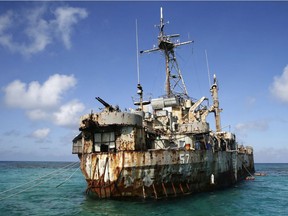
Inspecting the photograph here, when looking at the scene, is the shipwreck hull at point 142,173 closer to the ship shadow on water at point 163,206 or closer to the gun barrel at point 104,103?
the ship shadow on water at point 163,206

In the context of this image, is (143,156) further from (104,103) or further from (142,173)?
(104,103)

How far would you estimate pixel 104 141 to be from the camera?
20.9m

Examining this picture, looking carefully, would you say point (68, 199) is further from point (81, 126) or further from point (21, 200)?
point (81, 126)

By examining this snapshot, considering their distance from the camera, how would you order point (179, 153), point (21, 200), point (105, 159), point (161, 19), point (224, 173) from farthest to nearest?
point (161, 19)
point (224, 173)
point (21, 200)
point (179, 153)
point (105, 159)

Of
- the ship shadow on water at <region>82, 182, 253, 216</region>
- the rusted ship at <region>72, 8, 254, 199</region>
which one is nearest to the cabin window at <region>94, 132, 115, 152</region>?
the rusted ship at <region>72, 8, 254, 199</region>

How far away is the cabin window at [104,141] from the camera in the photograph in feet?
67.7

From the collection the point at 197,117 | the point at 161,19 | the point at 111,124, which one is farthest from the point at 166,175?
the point at 161,19

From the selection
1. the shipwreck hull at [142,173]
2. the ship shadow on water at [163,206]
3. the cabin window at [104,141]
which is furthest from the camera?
the cabin window at [104,141]

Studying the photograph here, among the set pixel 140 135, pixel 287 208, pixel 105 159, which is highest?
pixel 140 135

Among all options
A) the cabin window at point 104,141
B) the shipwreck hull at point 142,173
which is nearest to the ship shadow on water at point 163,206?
the shipwreck hull at point 142,173

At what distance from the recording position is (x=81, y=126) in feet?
69.3

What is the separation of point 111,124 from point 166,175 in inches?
217

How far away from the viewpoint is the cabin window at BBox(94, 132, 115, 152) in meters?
20.6

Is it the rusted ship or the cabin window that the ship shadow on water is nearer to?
the rusted ship
